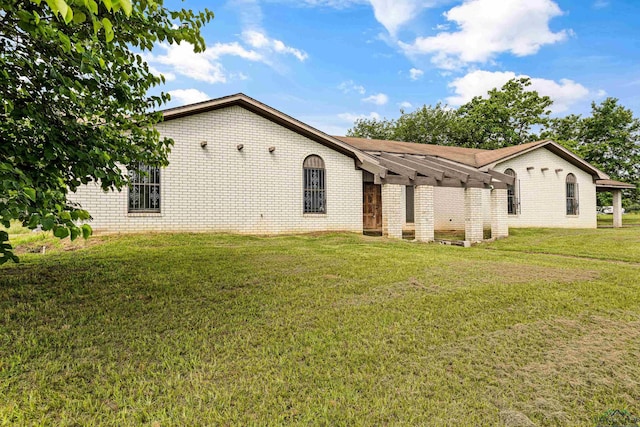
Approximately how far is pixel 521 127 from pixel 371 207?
2635 centimetres

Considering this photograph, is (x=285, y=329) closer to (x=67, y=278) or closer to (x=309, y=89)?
(x=67, y=278)

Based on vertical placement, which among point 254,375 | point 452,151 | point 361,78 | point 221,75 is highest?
point 361,78

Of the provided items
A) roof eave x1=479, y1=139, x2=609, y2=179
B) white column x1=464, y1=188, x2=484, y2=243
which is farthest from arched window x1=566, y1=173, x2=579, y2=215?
white column x1=464, y1=188, x2=484, y2=243

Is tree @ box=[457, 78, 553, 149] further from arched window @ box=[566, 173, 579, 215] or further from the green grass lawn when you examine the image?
arched window @ box=[566, 173, 579, 215]

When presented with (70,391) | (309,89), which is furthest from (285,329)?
(309,89)

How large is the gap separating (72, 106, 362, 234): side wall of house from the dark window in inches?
7.8

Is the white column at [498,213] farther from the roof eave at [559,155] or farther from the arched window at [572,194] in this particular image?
the arched window at [572,194]

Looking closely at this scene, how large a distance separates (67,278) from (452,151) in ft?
69.4

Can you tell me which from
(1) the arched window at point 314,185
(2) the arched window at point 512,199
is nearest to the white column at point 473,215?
(1) the arched window at point 314,185

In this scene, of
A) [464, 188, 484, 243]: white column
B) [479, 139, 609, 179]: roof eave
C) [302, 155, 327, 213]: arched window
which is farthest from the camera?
[479, 139, 609, 179]: roof eave

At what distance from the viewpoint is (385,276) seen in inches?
259

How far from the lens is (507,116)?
34.5 m

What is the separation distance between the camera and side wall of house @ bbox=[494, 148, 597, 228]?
19422mm

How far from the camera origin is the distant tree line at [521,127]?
2917 cm
